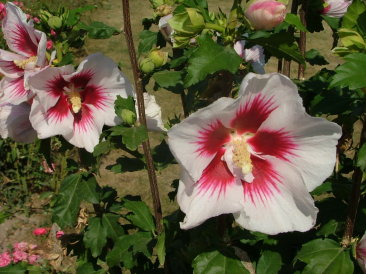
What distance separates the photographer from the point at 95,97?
144 centimetres

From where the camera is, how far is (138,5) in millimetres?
6434

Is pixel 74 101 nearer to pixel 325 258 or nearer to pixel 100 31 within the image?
pixel 100 31

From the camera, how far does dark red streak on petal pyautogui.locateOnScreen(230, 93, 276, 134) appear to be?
1.01 m

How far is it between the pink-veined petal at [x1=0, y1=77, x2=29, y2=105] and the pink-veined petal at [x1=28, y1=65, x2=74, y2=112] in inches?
1.7

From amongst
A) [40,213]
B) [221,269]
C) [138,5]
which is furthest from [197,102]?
[138,5]

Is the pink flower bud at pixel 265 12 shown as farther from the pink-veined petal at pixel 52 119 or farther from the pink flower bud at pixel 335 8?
the pink flower bud at pixel 335 8

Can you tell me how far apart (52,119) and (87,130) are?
0.10 metres

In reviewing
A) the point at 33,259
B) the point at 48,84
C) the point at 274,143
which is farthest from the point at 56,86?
the point at 33,259

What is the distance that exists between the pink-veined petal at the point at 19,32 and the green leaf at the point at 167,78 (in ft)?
1.20

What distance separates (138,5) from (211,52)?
5.68 m

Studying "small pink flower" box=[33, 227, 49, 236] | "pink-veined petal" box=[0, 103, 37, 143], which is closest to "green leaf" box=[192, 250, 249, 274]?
A: "pink-veined petal" box=[0, 103, 37, 143]

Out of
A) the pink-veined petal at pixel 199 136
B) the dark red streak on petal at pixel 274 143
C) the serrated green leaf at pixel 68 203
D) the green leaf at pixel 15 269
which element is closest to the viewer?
the pink-veined petal at pixel 199 136

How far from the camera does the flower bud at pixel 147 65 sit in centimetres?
123

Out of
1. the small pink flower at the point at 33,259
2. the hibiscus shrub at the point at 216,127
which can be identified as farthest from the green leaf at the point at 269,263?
the small pink flower at the point at 33,259
